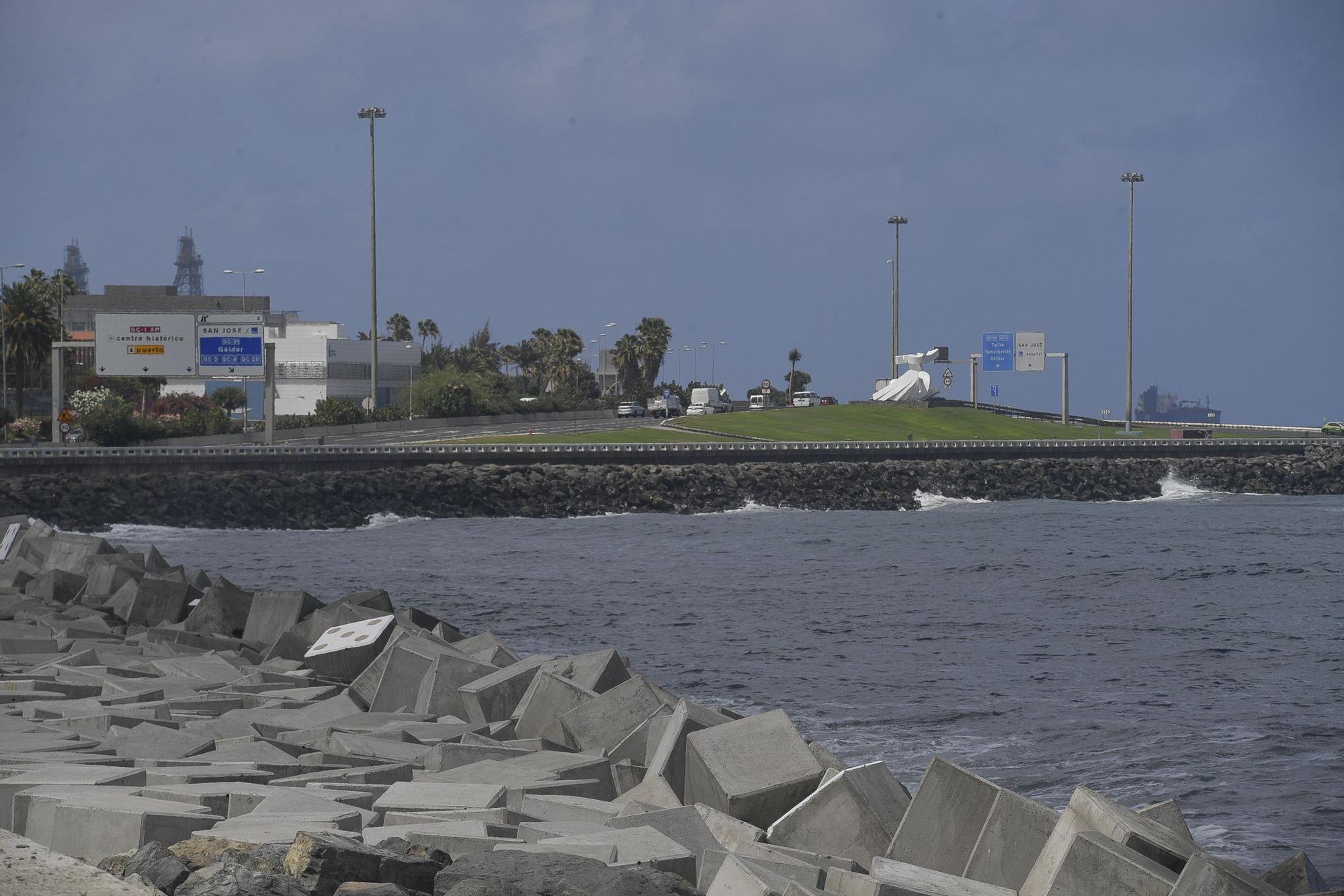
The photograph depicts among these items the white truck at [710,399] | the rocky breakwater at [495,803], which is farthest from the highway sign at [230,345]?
the rocky breakwater at [495,803]

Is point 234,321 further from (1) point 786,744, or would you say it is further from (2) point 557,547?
(1) point 786,744

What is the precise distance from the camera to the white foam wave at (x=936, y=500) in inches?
2527

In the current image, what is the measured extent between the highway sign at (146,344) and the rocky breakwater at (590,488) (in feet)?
28.0

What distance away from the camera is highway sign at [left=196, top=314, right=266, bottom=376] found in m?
60.2

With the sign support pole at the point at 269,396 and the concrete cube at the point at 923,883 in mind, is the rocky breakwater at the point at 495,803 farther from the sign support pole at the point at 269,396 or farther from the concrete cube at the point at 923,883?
the sign support pole at the point at 269,396

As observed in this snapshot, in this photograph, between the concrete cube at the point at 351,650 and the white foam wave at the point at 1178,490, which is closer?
the concrete cube at the point at 351,650

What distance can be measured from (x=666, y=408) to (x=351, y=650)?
281 ft

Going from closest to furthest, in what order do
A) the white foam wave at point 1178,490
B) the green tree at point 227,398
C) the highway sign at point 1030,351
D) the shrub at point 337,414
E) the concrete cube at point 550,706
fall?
the concrete cube at point 550,706, the white foam wave at point 1178,490, the shrub at point 337,414, the highway sign at point 1030,351, the green tree at point 227,398

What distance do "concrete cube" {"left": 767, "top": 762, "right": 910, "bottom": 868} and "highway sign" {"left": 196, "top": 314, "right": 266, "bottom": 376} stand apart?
55931 millimetres

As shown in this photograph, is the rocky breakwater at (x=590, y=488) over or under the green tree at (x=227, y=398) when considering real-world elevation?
under

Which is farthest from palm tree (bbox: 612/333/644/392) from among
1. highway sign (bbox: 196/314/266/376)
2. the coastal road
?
highway sign (bbox: 196/314/266/376)

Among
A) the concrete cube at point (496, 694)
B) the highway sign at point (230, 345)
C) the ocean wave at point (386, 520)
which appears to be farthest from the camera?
the highway sign at point (230, 345)

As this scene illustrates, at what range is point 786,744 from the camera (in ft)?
29.3

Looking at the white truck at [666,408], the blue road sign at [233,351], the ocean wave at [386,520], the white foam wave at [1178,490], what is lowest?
the ocean wave at [386,520]
